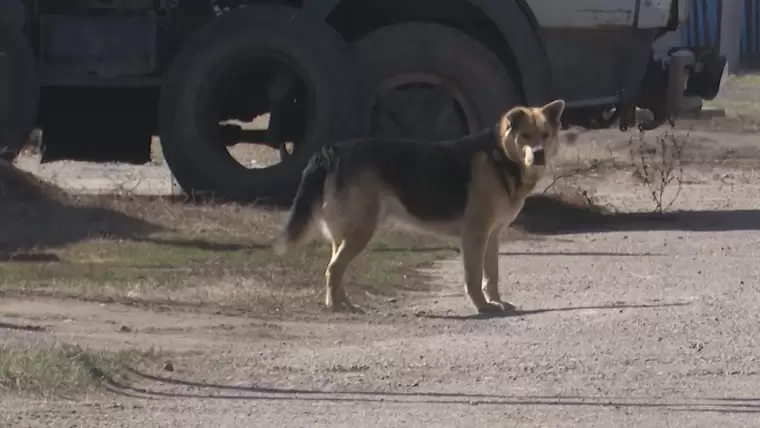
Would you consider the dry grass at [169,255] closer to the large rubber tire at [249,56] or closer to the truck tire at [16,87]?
the large rubber tire at [249,56]

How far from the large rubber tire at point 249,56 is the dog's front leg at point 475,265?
3342 mm

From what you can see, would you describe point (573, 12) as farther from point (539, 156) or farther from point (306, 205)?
point (306, 205)

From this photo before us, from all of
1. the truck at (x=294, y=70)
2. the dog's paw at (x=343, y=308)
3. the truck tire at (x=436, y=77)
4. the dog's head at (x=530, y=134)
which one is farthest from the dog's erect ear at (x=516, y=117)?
the truck tire at (x=436, y=77)

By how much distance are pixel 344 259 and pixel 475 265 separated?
2.29 feet

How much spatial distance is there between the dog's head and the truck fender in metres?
3.06

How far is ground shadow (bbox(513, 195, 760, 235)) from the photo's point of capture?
41.1ft

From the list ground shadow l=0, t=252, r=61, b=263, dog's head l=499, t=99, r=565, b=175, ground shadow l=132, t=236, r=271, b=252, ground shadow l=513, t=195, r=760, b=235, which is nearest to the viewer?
dog's head l=499, t=99, r=565, b=175

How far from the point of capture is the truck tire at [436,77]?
1223 centimetres

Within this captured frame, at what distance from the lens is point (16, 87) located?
39.2 ft

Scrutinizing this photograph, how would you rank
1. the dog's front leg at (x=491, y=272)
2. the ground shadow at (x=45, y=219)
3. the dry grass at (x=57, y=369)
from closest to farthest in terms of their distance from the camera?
the dry grass at (x=57, y=369) → the dog's front leg at (x=491, y=272) → the ground shadow at (x=45, y=219)

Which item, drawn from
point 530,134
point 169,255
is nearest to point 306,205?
point 530,134

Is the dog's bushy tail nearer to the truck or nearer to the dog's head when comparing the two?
the dog's head

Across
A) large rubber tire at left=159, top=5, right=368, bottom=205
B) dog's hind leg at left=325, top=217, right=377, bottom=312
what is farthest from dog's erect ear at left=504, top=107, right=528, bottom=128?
large rubber tire at left=159, top=5, right=368, bottom=205

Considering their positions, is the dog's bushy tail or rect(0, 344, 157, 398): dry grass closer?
rect(0, 344, 157, 398): dry grass
